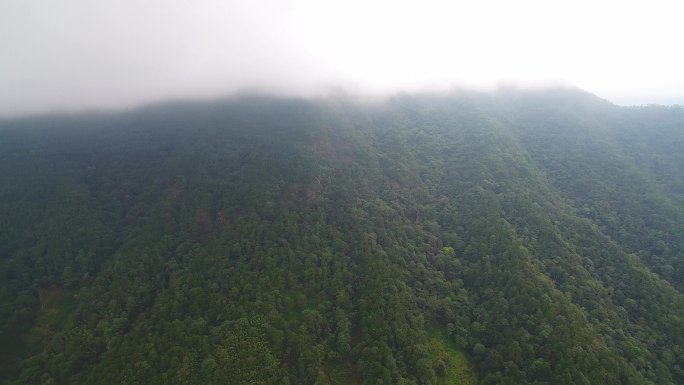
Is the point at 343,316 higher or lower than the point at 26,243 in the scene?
lower

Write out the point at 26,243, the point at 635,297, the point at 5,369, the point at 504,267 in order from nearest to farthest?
the point at 5,369
the point at 635,297
the point at 504,267
the point at 26,243

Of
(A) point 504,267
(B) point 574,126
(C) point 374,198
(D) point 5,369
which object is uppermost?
(B) point 574,126

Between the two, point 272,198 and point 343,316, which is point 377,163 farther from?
point 343,316

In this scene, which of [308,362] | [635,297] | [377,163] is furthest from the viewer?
[377,163]

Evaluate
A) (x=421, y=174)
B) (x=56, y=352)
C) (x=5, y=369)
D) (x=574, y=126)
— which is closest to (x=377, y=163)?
(x=421, y=174)

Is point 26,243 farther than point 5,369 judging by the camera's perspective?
Yes

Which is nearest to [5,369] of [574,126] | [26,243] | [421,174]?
[26,243]

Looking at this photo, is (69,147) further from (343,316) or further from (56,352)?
(343,316)
